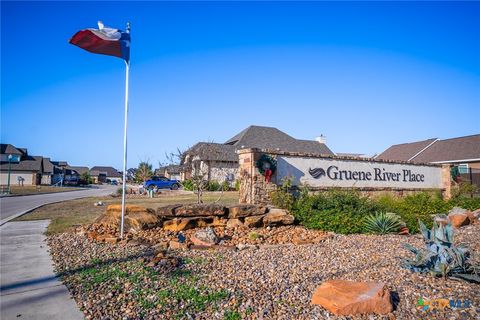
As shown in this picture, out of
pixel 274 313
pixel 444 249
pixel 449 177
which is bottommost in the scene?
pixel 274 313

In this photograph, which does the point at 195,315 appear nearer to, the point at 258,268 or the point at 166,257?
the point at 258,268

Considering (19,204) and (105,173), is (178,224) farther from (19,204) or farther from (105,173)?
(105,173)

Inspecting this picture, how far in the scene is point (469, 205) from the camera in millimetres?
12516

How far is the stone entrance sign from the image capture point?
10.7 meters

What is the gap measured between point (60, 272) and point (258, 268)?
125 inches

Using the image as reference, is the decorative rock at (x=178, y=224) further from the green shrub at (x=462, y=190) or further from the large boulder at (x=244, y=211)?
the green shrub at (x=462, y=190)

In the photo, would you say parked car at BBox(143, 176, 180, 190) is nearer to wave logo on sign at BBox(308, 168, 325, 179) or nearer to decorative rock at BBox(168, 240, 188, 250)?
wave logo on sign at BBox(308, 168, 325, 179)

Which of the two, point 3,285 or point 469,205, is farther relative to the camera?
point 469,205

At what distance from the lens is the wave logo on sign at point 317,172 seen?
11.0 meters

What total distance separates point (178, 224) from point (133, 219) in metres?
1.16

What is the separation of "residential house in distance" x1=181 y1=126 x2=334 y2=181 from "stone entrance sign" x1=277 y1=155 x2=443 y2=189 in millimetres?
16313

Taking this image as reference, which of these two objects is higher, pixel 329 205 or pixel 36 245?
pixel 329 205

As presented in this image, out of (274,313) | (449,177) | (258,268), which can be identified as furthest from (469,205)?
(274,313)

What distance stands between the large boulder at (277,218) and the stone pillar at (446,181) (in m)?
10.9
